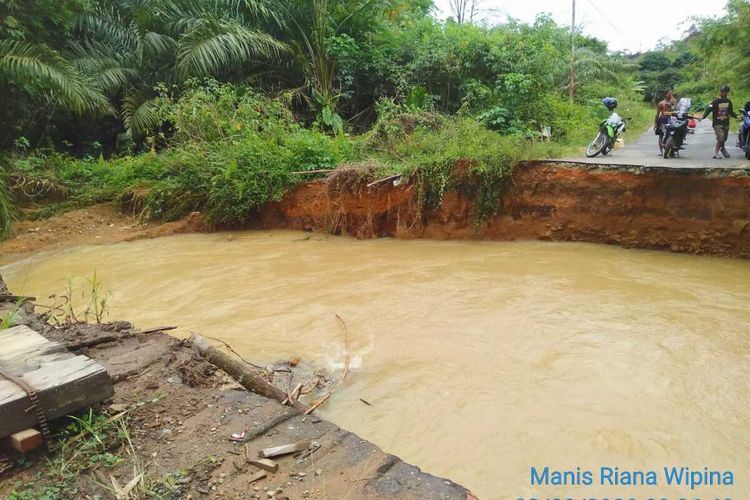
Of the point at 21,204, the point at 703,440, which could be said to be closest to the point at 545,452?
the point at 703,440

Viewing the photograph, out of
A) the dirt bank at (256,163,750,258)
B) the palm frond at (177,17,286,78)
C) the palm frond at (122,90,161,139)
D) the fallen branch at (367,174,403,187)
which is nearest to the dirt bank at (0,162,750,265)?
the dirt bank at (256,163,750,258)

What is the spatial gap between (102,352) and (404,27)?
47.2ft

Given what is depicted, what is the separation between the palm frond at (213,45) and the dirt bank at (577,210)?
475cm

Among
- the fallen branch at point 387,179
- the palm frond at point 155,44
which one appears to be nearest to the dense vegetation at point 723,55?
the fallen branch at point 387,179

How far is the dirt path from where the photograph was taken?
9.56 m

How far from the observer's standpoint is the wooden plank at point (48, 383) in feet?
6.79

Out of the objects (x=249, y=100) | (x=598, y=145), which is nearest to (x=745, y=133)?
(x=598, y=145)

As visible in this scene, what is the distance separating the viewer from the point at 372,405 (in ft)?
12.2

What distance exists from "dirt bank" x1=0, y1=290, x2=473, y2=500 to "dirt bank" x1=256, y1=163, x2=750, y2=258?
249 inches

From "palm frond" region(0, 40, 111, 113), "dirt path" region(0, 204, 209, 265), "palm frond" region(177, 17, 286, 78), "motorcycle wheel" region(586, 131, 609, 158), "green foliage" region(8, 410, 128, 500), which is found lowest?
"dirt path" region(0, 204, 209, 265)

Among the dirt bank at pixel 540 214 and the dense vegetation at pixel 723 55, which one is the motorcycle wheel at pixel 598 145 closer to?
the dirt bank at pixel 540 214

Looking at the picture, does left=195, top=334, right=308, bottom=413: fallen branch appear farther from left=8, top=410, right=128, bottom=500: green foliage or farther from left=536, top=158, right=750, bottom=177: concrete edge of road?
left=536, top=158, right=750, bottom=177: concrete edge of road

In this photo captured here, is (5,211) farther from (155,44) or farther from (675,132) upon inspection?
(675,132)

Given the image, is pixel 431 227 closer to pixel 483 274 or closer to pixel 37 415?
pixel 483 274
